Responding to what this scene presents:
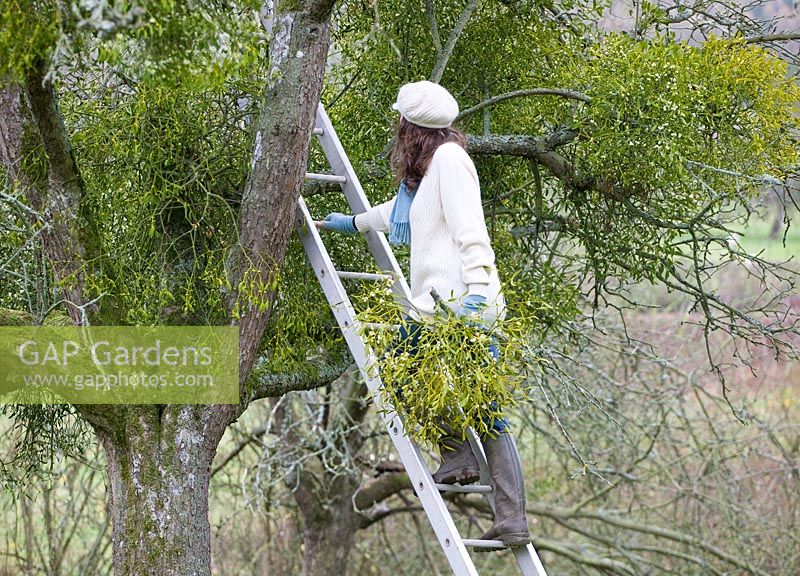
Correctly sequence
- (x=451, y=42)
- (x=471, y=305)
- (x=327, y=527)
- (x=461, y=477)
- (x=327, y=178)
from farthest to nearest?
1. (x=327, y=527)
2. (x=451, y=42)
3. (x=327, y=178)
4. (x=461, y=477)
5. (x=471, y=305)

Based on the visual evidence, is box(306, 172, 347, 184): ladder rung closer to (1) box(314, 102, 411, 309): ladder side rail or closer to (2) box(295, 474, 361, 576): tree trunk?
(1) box(314, 102, 411, 309): ladder side rail

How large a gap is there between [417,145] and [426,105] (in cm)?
11

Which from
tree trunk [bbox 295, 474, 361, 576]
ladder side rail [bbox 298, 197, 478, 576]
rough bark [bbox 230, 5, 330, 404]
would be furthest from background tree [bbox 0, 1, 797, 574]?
tree trunk [bbox 295, 474, 361, 576]

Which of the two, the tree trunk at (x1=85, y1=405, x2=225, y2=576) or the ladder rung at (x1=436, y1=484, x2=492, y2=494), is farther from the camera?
the ladder rung at (x1=436, y1=484, x2=492, y2=494)

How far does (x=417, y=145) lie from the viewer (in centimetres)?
293

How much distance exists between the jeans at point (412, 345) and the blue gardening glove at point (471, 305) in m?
0.10

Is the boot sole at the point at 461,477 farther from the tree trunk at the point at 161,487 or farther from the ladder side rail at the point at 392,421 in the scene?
the tree trunk at the point at 161,487

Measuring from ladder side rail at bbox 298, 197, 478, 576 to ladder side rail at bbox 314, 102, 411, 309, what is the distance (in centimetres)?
16

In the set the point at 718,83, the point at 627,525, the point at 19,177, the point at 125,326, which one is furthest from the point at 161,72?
the point at 627,525

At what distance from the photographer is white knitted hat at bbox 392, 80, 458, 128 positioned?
2.89 m

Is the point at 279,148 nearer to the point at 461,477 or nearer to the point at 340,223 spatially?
the point at 340,223

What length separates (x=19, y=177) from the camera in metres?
2.74

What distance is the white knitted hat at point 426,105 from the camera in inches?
114

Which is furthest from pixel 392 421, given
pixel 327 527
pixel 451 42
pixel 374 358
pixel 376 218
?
pixel 327 527
